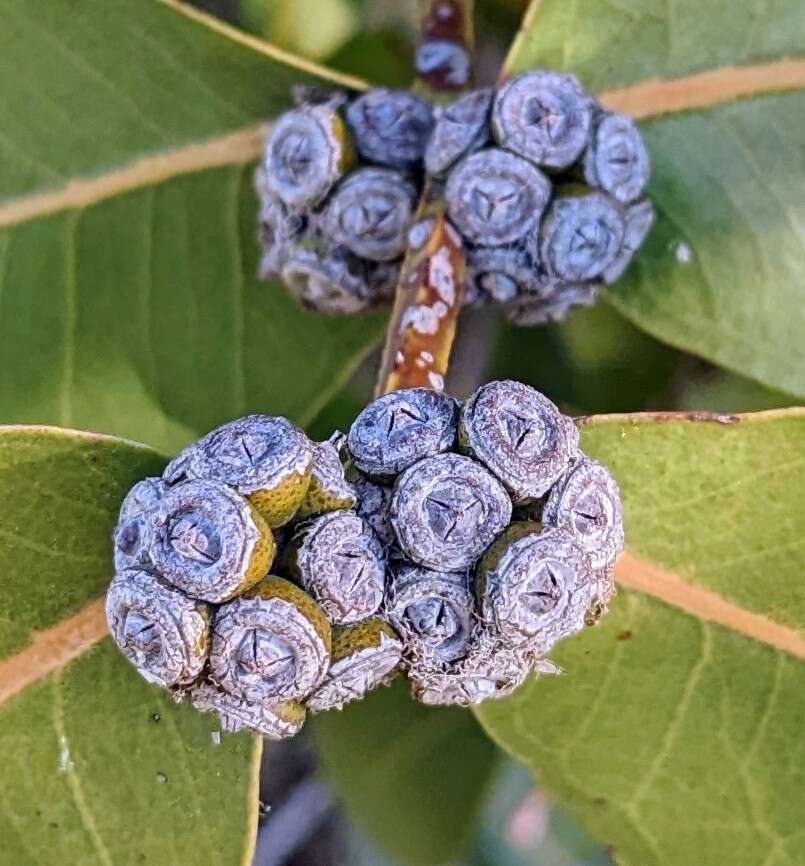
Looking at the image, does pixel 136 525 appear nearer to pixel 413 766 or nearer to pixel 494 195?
pixel 494 195

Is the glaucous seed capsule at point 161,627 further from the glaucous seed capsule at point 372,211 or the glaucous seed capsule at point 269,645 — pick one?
the glaucous seed capsule at point 372,211

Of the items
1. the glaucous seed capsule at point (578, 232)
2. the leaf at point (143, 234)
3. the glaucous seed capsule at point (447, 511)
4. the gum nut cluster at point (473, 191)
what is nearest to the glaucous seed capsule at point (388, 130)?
the gum nut cluster at point (473, 191)

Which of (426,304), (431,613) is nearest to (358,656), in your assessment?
(431,613)

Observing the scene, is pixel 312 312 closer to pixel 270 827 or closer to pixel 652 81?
pixel 652 81

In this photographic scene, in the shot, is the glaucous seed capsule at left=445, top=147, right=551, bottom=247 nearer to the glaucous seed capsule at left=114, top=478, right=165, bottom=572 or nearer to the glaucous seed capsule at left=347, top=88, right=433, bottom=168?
the glaucous seed capsule at left=347, top=88, right=433, bottom=168

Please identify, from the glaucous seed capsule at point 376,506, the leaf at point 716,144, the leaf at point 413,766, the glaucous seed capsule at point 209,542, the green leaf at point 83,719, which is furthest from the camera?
the leaf at point 413,766

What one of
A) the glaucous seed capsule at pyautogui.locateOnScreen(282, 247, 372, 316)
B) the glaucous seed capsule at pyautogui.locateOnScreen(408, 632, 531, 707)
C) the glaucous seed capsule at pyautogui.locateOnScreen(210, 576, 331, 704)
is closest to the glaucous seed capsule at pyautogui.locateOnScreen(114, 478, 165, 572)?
the glaucous seed capsule at pyautogui.locateOnScreen(210, 576, 331, 704)
